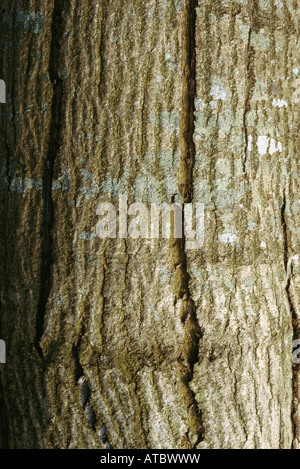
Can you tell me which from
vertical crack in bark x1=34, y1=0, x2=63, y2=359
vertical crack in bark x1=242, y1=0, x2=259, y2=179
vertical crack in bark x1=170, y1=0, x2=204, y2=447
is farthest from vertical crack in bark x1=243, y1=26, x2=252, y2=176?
vertical crack in bark x1=34, y1=0, x2=63, y2=359

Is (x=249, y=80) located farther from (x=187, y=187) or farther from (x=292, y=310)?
(x=292, y=310)

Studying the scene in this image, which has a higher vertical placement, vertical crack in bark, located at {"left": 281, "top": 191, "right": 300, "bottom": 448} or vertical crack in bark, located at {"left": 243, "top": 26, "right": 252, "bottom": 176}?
vertical crack in bark, located at {"left": 243, "top": 26, "right": 252, "bottom": 176}

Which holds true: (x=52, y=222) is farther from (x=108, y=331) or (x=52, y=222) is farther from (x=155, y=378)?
(x=155, y=378)

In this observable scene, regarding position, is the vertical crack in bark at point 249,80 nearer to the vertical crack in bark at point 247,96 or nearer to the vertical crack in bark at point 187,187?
the vertical crack in bark at point 247,96

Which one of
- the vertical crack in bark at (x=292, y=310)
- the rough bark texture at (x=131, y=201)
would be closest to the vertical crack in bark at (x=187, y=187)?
the rough bark texture at (x=131, y=201)

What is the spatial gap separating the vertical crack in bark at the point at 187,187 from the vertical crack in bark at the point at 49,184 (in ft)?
1.09

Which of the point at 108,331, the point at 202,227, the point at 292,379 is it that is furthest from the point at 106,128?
the point at 292,379

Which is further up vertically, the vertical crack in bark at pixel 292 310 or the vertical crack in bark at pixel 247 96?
the vertical crack in bark at pixel 247 96

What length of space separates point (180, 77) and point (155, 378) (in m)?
0.80

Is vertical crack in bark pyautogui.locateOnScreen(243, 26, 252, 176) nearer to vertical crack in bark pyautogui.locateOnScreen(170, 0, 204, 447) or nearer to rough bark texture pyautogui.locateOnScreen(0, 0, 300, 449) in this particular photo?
rough bark texture pyautogui.locateOnScreen(0, 0, 300, 449)

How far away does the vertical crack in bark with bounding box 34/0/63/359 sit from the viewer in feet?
3.93

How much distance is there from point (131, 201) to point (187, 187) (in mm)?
153

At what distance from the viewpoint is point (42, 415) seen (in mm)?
1213

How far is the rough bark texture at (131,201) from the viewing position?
118 cm
